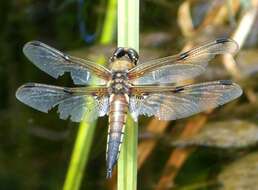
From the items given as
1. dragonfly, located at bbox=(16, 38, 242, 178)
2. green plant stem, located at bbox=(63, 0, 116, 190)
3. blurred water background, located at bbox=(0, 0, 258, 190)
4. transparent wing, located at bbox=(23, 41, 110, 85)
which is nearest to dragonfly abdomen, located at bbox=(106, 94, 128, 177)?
dragonfly, located at bbox=(16, 38, 242, 178)

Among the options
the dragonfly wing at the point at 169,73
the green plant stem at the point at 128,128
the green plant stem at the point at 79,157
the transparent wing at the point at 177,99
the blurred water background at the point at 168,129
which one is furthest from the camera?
the blurred water background at the point at 168,129

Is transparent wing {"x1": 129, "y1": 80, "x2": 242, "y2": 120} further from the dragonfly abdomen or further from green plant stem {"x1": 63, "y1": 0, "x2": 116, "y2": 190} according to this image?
green plant stem {"x1": 63, "y1": 0, "x2": 116, "y2": 190}

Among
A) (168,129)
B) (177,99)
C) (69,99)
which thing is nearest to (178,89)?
(177,99)

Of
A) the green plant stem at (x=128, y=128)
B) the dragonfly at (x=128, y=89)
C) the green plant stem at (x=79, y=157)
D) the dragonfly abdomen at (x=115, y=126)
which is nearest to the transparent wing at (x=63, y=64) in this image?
the dragonfly at (x=128, y=89)

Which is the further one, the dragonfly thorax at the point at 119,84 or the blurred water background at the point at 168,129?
the blurred water background at the point at 168,129

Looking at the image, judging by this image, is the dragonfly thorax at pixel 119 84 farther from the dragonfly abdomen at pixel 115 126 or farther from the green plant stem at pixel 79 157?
the green plant stem at pixel 79 157

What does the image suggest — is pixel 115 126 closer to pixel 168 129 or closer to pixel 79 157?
pixel 79 157
